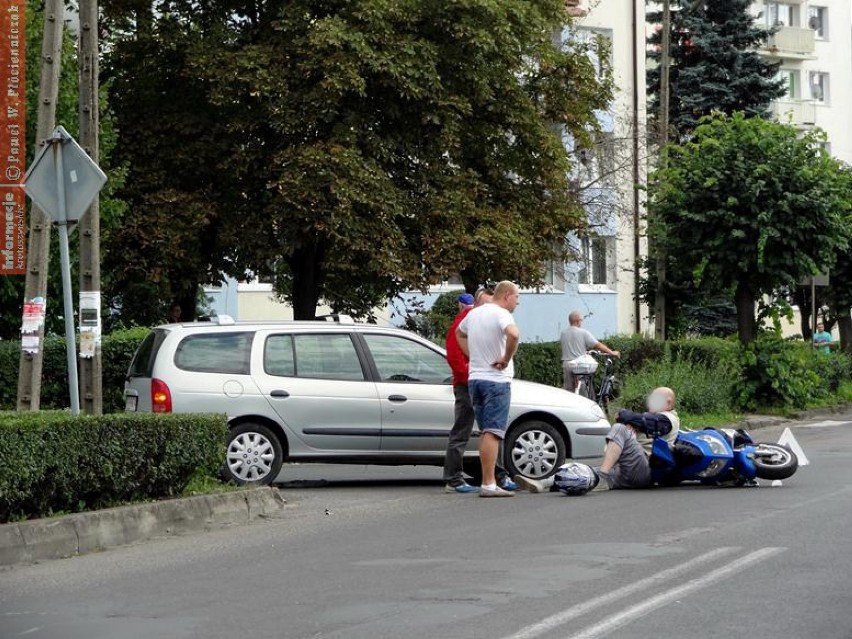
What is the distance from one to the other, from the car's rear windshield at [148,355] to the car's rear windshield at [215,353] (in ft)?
0.88

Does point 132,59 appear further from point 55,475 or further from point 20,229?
point 55,475

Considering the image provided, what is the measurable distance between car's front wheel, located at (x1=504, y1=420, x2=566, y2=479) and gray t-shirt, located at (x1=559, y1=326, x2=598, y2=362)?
9701 millimetres

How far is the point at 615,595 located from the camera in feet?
27.7

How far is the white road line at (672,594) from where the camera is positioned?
747 cm

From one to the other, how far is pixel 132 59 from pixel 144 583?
21219 mm

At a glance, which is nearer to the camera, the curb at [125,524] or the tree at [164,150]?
the curb at [125,524]

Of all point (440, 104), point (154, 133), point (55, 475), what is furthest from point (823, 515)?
point (154, 133)

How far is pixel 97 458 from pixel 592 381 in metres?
15.8

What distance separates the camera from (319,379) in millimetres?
15773

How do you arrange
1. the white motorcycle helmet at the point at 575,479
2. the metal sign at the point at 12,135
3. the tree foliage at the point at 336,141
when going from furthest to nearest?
1. the tree foliage at the point at 336,141
2. the metal sign at the point at 12,135
3. the white motorcycle helmet at the point at 575,479

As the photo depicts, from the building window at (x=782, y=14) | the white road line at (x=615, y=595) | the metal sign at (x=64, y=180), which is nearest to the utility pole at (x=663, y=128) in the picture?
the metal sign at (x=64, y=180)

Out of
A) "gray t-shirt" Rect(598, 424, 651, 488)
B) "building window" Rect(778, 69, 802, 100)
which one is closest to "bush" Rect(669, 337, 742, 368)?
"gray t-shirt" Rect(598, 424, 651, 488)

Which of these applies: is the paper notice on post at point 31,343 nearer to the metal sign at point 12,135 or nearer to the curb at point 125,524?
the metal sign at point 12,135

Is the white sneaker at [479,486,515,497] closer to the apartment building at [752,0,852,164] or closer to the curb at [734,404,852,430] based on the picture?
the curb at [734,404,852,430]
